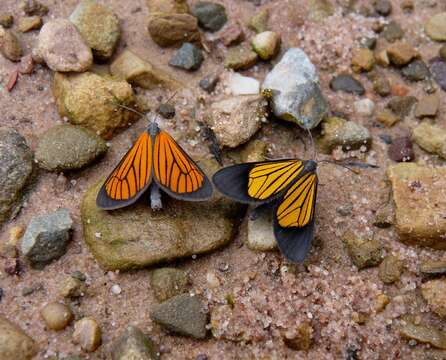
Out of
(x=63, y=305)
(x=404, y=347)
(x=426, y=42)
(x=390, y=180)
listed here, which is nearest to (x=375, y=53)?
(x=426, y=42)

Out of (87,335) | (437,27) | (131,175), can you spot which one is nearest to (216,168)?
(131,175)

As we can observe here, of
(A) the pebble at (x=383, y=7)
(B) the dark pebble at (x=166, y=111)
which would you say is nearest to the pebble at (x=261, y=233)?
(B) the dark pebble at (x=166, y=111)

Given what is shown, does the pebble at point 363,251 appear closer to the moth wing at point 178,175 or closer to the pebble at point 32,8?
the moth wing at point 178,175

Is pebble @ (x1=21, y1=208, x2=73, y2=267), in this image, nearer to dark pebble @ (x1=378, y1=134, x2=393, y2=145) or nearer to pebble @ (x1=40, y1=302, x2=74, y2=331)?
pebble @ (x1=40, y1=302, x2=74, y2=331)

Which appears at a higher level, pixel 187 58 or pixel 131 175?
pixel 187 58

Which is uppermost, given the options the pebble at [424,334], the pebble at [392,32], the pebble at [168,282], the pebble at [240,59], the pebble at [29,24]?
the pebble at [29,24]

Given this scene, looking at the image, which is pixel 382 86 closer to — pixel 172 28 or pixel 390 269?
pixel 390 269

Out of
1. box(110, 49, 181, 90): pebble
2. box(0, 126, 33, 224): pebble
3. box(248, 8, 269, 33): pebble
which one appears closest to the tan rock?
box(248, 8, 269, 33): pebble
